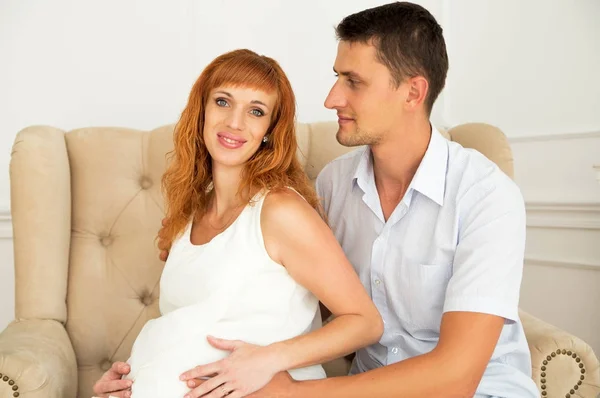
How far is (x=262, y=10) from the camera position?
255 cm

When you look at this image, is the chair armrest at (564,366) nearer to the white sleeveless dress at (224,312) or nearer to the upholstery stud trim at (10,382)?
the white sleeveless dress at (224,312)

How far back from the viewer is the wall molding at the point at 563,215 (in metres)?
2.36

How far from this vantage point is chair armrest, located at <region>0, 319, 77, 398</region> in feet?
5.08

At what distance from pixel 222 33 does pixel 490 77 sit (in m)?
1.08

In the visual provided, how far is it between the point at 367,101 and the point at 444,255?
45 centimetres

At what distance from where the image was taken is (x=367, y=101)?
171cm

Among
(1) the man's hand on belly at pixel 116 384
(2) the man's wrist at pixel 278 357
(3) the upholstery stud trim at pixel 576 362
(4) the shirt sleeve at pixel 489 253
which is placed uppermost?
(4) the shirt sleeve at pixel 489 253

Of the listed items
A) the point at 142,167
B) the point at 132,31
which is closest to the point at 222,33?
the point at 132,31

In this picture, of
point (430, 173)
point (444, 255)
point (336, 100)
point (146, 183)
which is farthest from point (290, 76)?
point (444, 255)

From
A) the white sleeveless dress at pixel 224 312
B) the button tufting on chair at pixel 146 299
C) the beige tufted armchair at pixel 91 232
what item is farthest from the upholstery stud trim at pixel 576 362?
the button tufting on chair at pixel 146 299

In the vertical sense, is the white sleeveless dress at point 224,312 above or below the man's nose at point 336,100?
below

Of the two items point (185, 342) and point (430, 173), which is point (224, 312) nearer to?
point (185, 342)

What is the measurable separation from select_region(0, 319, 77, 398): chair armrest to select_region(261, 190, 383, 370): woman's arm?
1.98ft

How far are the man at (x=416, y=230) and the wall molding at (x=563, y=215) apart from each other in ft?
3.00
